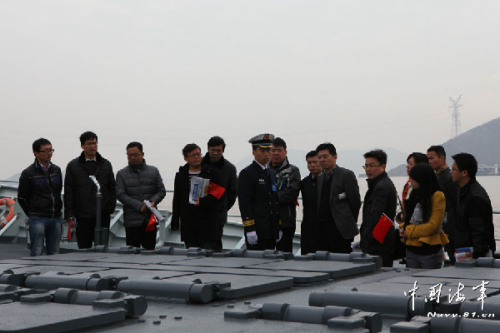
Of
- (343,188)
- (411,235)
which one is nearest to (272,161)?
(343,188)

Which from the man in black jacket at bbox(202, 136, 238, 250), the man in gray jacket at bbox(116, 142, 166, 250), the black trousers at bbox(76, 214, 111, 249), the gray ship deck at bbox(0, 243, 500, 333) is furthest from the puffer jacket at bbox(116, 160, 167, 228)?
the gray ship deck at bbox(0, 243, 500, 333)

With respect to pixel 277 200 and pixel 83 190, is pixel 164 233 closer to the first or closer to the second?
pixel 83 190

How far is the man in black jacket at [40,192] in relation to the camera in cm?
903

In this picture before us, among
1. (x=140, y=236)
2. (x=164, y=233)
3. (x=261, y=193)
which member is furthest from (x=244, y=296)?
(x=164, y=233)

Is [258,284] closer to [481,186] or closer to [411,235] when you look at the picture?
[411,235]

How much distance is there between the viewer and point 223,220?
26.7 feet

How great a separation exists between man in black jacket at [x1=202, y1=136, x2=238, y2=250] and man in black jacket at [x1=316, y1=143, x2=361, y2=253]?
1100 millimetres

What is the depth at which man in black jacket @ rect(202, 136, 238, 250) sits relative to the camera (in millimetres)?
8102

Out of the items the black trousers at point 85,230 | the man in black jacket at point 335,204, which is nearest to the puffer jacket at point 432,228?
the man in black jacket at point 335,204

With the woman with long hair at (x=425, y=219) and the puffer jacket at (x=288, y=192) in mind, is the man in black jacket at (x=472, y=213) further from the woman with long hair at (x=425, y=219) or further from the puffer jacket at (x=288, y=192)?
the puffer jacket at (x=288, y=192)

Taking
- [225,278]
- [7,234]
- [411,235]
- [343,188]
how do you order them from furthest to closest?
[7,234] < [343,188] < [411,235] < [225,278]

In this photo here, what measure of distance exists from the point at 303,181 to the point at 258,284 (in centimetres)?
489

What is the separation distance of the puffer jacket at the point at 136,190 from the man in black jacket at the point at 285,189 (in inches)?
61.9

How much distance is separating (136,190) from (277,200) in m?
1.96
